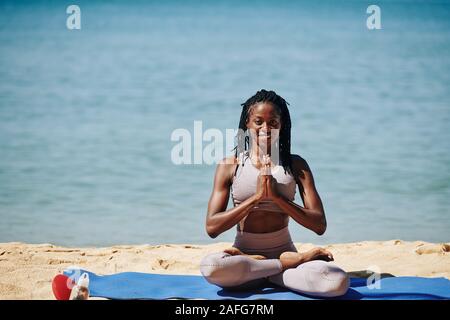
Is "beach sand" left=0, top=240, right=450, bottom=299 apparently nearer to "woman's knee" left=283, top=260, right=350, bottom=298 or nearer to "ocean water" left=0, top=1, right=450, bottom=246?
"ocean water" left=0, top=1, right=450, bottom=246

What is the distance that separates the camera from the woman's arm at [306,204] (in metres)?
4.55

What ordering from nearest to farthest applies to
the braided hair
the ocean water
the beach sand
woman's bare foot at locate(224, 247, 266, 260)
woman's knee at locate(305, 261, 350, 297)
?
woman's knee at locate(305, 261, 350, 297) < woman's bare foot at locate(224, 247, 266, 260) < the braided hair < the beach sand < the ocean water

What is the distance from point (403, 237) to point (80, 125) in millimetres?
4801

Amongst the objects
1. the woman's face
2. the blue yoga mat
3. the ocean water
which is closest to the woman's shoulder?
the woman's face

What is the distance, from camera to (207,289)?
189 inches

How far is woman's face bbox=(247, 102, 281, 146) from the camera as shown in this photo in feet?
15.4

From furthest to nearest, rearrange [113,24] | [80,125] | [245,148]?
[113,24]
[80,125]
[245,148]

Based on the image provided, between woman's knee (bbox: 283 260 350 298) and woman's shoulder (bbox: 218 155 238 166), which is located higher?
woman's shoulder (bbox: 218 155 238 166)

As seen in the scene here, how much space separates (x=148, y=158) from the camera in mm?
8781

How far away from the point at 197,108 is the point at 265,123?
20.9ft

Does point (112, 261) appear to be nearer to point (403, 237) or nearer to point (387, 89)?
point (403, 237)

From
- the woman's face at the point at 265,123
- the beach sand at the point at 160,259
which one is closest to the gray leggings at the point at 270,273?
the woman's face at the point at 265,123

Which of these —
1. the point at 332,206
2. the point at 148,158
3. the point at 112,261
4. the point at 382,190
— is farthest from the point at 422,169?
the point at 112,261

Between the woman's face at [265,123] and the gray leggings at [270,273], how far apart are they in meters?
0.53
